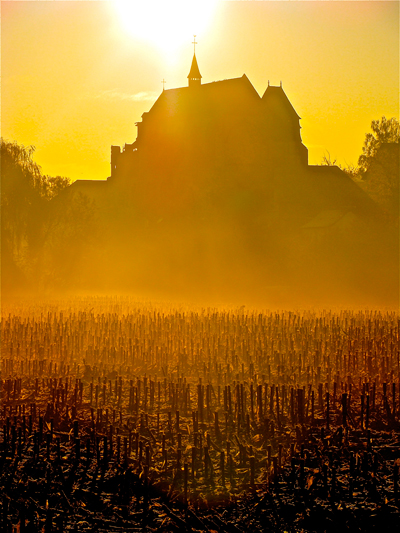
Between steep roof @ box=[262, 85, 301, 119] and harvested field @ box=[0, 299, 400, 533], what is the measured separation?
4657cm

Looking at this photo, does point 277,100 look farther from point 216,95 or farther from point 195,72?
point 195,72

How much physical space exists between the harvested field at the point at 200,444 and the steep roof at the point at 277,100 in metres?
46.6

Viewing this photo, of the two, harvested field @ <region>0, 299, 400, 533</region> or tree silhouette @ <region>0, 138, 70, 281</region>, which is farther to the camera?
tree silhouette @ <region>0, 138, 70, 281</region>

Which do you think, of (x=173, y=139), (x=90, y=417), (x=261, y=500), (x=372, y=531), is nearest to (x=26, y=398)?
(x=90, y=417)

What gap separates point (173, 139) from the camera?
2260 inches

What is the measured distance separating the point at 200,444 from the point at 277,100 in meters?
54.2

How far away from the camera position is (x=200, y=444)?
26.3 ft

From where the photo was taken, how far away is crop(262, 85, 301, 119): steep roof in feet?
189

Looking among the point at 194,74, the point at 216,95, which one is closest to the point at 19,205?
the point at 216,95

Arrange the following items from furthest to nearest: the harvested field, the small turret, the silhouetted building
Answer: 1. the small turret
2. the silhouetted building
3. the harvested field

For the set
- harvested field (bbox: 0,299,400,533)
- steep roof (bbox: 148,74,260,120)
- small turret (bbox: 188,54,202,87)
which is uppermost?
small turret (bbox: 188,54,202,87)

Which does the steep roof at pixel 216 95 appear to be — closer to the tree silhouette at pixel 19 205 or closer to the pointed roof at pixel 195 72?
the pointed roof at pixel 195 72

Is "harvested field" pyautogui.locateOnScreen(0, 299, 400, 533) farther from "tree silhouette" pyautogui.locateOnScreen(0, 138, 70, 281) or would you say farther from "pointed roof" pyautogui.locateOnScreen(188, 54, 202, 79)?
"pointed roof" pyautogui.locateOnScreen(188, 54, 202, 79)

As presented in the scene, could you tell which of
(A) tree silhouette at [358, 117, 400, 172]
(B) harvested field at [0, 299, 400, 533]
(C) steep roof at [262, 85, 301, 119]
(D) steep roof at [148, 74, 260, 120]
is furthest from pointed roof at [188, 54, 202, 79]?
(B) harvested field at [0, 299, 400, 533]
